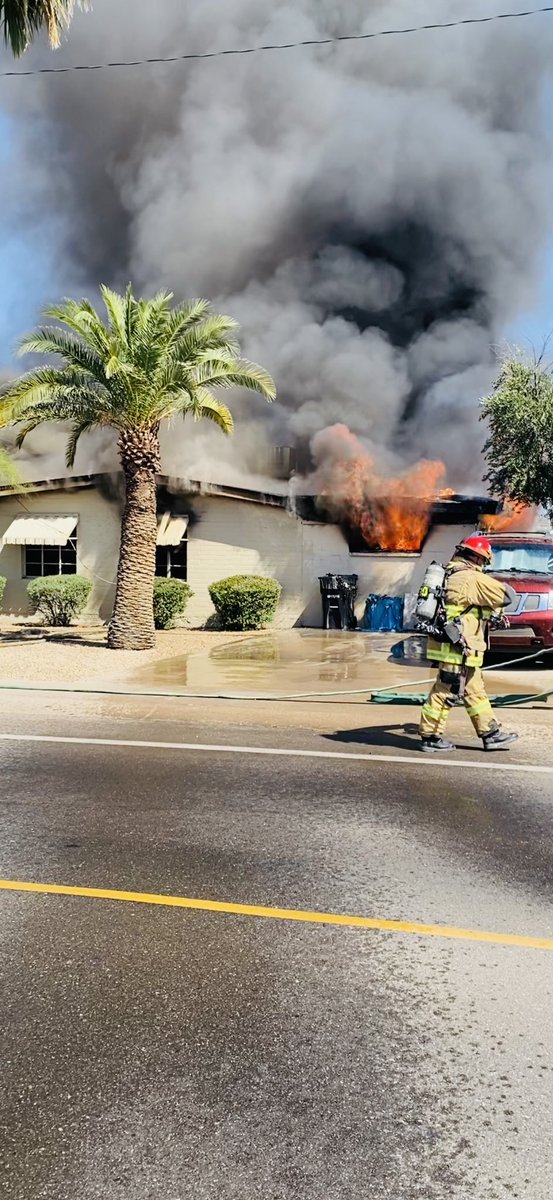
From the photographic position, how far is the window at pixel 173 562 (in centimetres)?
1877

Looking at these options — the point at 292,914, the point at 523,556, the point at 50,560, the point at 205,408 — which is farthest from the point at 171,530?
the point at 292,914

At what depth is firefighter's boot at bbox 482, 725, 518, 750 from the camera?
20.9ft

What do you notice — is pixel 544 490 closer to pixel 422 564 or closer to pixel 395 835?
pixel 422 564

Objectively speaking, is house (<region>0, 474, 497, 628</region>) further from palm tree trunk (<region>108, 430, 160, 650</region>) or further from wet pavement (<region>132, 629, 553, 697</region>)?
palm tree trunk (<region>108, 430, 160, 650</region>)

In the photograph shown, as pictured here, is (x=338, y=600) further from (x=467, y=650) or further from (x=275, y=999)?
(x=275, y=999)

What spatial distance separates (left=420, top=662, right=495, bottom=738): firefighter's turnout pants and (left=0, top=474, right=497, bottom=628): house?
11.7 metres

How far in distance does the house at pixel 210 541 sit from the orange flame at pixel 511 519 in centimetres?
84

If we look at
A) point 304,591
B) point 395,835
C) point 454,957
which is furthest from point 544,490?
point 454,957

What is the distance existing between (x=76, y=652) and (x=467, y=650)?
8.38 meters

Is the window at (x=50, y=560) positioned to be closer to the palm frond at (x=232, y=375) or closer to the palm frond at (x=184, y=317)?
the palm frond at (x=232, y=375)

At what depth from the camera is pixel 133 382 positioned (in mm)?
13469

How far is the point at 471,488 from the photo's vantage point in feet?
74.7

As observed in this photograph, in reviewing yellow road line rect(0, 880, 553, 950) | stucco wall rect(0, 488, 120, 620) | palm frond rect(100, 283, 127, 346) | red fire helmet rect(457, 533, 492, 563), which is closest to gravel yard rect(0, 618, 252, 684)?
stucco wall rect(0, 488, 120, 620)

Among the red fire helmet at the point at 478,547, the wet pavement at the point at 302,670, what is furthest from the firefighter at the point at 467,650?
the wet pavement at the point at 302,670
